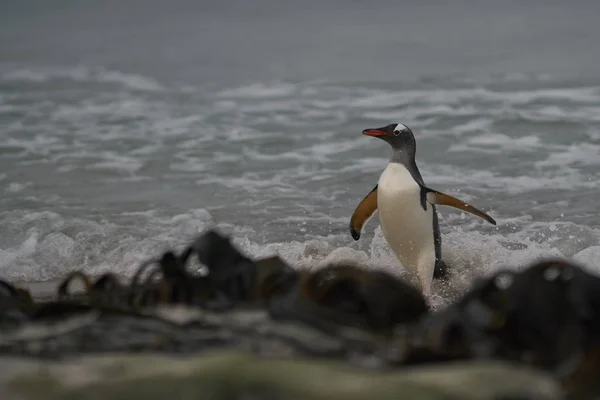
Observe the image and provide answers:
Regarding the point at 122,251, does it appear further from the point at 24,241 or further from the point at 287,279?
the point at 287,279

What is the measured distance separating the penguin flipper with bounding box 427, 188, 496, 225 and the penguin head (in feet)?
1.33

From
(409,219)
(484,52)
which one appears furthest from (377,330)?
(484,52)

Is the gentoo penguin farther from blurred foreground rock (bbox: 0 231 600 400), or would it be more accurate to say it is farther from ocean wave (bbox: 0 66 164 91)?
ocean wave (bbox: 0 66 164 91)

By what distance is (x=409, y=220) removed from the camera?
6.27 metres

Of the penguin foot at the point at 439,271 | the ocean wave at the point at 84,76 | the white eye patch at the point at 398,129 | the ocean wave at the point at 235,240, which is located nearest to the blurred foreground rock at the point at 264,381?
the ocean wave at the point at 235,240

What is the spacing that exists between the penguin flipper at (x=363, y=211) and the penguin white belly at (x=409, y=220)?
132 mm

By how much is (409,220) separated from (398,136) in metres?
0.63

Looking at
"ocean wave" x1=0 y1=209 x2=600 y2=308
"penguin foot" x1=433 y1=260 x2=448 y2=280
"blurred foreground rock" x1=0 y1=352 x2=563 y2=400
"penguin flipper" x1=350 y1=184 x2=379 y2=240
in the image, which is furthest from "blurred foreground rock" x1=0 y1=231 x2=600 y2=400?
"penguin flipper" x1=350 y1=184 x2=379 y2=240

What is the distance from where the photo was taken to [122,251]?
281 inches

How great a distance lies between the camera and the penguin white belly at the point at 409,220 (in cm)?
624

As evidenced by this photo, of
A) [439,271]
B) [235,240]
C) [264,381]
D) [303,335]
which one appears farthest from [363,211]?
[264,381]

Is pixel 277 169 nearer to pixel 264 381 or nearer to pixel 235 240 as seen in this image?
pixel 235 240

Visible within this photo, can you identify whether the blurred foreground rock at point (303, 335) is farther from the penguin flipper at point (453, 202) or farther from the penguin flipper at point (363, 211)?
the penguin flipper at point (363, 211)

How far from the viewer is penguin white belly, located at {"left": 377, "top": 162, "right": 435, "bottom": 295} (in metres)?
6.24
